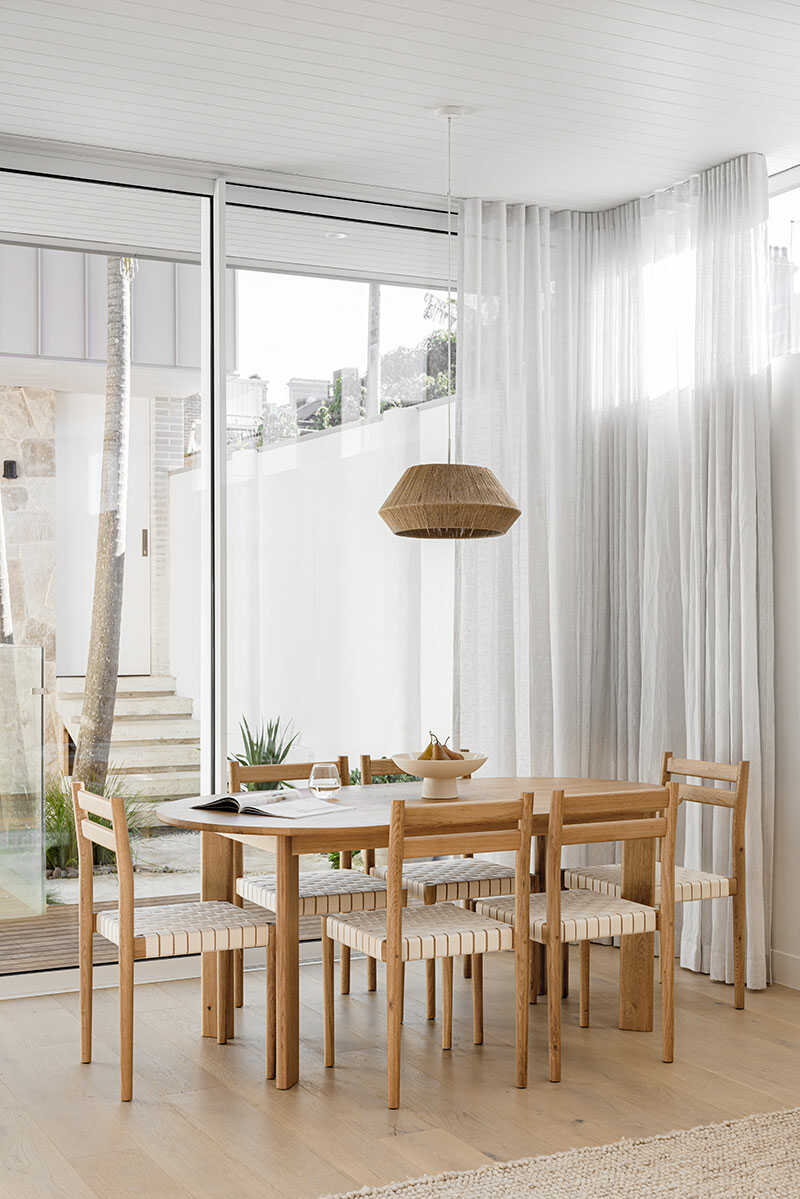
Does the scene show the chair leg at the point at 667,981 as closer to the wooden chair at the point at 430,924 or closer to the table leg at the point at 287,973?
the wooden chair at the point at 430,924

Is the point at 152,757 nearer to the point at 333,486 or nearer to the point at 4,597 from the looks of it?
the point at 4,597

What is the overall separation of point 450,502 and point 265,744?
5.49 feet

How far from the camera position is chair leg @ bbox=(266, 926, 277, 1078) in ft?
12.3

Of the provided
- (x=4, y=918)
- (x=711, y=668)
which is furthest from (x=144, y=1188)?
(x=711, y=668)

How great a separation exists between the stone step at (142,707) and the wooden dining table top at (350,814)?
0.77 meters

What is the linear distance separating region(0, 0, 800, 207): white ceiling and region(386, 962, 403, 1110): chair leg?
2.65m

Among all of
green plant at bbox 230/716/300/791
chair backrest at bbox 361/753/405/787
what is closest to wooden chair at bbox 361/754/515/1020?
chair backrest at bbox 361/753/405/787

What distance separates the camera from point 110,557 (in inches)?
191

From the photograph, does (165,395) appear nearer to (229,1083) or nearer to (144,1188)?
(229,1083)

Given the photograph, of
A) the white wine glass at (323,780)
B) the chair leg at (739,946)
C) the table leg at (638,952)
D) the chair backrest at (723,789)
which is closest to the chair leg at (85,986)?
the white wine glass at (323,780)

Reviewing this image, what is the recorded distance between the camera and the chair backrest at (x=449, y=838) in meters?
3.46

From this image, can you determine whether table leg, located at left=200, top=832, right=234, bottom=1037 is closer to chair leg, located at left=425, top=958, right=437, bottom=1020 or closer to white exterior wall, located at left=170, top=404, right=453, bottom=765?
chair leg, located at left=425, top=958, right=437, bottom=1020

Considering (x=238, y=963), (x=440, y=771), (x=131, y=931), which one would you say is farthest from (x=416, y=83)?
(x=238, y=963)

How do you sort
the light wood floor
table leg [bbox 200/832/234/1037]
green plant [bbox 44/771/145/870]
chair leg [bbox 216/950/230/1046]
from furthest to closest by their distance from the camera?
green plant [bbox 44/771/145/870]
table leg [bbox 200/832/234/1037]
chair leg [bbox 216/950/230/1046]
the light wood floor
